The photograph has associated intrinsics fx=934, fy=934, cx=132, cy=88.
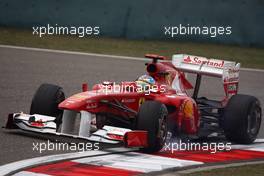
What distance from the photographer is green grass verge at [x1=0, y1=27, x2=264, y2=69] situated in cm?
2258

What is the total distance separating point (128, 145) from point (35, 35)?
569 inches

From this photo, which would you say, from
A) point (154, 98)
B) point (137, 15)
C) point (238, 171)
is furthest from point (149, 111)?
point (137, 15)

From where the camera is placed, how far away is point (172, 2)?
24375 millimetres

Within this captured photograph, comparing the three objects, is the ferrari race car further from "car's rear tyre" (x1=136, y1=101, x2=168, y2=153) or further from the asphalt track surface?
the asphalt track surface

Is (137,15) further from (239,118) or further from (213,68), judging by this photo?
(239,118)

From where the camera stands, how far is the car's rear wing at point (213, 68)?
1217 cm

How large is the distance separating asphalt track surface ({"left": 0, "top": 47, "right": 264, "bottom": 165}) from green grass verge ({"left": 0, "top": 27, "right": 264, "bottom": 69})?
4.78 ft

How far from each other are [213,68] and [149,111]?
7.14 feet

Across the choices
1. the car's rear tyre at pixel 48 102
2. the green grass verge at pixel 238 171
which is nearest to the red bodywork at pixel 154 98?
the car's rear tyre at pixel 48 102

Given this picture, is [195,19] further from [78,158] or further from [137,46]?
[78,158]

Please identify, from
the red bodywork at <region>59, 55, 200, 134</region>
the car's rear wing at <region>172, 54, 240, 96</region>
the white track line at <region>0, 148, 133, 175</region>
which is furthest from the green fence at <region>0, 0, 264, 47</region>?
the white track line at <region>0, 148, 133, 175</region>

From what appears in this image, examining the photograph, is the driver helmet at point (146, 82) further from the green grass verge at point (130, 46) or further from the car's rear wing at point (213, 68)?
the green grass verge at point (130, 46)

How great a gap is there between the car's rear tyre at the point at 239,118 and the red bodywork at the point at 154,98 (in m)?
0.39

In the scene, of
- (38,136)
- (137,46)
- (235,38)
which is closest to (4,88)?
(38,136)
